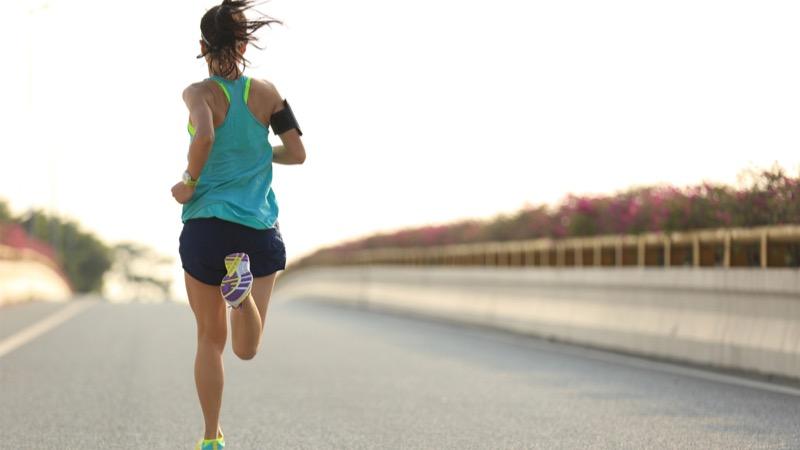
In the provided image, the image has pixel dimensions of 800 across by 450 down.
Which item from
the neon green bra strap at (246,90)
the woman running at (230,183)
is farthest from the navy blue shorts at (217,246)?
the neon green bra strap at (246,90)

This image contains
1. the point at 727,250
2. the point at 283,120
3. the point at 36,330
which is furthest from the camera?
the point at 36,330

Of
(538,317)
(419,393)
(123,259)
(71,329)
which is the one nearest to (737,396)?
(419,393)

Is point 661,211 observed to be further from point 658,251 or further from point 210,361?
point 210,361

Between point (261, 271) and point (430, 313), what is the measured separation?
60.2ft

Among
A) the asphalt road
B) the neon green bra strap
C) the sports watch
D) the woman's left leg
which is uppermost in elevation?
the neon green bra strap

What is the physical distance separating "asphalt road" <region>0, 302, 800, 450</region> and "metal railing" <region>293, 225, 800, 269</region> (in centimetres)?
135

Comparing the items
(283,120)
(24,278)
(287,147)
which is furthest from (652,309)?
(24,278)

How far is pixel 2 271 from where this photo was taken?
29.8 meters

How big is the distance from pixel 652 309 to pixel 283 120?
832 centimetres

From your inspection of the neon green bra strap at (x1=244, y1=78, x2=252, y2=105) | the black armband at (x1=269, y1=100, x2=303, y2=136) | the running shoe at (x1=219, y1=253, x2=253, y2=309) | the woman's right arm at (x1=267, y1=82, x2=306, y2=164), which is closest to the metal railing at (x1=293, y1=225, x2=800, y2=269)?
the woman's right arm at (x1=267, y1=82, x2=306, y2=164)

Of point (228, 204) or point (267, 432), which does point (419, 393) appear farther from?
point (228, 204)

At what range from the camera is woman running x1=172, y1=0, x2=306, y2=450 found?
6094 millimetres

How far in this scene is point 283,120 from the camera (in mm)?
6379

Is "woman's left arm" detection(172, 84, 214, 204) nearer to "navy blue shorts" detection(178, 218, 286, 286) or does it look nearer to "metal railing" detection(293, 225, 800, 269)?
"navy blue shorts" detection(178, 218, 286, 286)
